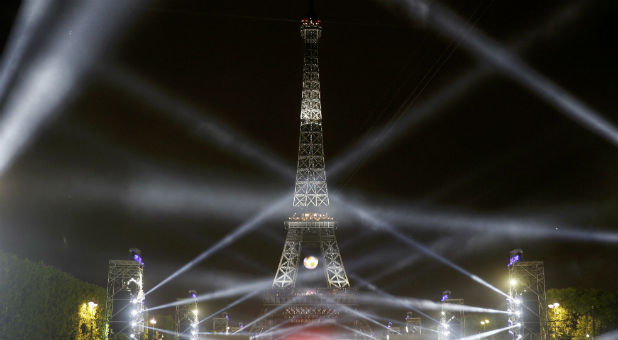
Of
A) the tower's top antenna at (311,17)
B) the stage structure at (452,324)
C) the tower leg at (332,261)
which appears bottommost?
the stage structure at (452,324)

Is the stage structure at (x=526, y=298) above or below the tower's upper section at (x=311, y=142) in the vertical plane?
below

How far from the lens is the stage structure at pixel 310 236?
219ft

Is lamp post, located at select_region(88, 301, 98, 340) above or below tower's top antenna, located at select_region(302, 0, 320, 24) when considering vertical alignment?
below

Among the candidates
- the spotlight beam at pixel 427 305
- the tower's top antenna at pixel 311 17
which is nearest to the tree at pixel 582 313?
the spotlight beam at pixel 427 305

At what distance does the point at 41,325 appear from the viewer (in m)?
33.4

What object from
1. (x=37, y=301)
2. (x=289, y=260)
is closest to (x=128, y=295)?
(x=37, y=301)

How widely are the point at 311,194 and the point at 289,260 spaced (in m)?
8.29

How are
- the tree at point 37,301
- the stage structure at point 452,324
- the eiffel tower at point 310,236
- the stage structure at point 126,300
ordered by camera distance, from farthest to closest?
the eiffel tower at point 310,236 → the stage structure at point 452,324 → the stage structure at point 126,300 → the tree at point 37,301

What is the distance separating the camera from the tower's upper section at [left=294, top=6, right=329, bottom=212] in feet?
240

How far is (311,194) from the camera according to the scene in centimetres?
7300

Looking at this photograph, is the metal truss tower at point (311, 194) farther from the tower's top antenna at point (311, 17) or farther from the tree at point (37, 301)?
the tree at point (37, 301)

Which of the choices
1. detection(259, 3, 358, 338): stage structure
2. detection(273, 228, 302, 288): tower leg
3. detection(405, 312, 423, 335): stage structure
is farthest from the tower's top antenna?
detection(405, 312, 423, 335): stage structure

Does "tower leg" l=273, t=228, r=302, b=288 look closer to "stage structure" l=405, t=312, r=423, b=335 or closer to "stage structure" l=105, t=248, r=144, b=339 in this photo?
"stage structure" l=405, t=312, r=423, b=335

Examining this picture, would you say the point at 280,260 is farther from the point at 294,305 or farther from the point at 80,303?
the point at 80,303
